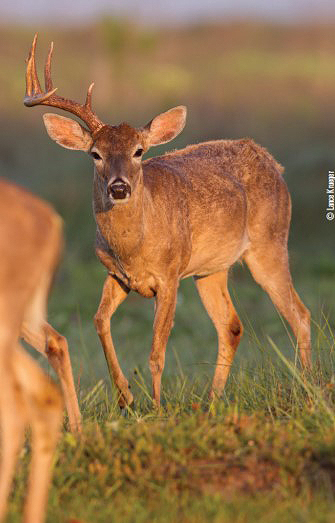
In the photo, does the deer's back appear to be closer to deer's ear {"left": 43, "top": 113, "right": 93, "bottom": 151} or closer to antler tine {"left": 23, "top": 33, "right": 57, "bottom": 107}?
deer's ear {"left": 43, "top": 113, "right": 93, "bottom": 151}

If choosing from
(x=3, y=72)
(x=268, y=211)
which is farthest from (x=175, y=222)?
(x=3, y=72)

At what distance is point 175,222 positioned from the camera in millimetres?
8164

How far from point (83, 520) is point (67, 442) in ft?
2.79

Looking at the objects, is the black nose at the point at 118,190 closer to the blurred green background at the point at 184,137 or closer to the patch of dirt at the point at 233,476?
the blurred green background at the point at 184,137

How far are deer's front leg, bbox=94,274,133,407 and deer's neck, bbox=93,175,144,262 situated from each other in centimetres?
42

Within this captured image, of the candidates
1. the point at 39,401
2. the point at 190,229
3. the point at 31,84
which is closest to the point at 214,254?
the point at 190,229

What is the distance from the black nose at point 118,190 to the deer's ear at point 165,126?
0.95m

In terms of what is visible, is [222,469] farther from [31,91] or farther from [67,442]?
[31,91]

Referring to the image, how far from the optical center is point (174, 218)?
8.17 metres

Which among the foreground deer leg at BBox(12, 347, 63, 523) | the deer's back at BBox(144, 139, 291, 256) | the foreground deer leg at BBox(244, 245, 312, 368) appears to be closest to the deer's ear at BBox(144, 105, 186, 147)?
the deer's back at BBox(144, 139, 291, 256)

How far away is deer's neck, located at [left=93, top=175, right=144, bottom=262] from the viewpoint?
7746 millimetres

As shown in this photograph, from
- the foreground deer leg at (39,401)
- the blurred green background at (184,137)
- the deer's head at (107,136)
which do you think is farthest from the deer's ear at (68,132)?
the foreground deer leg at (39,401)

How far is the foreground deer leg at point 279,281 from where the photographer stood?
9.21 meters

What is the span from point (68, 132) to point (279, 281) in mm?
2269
